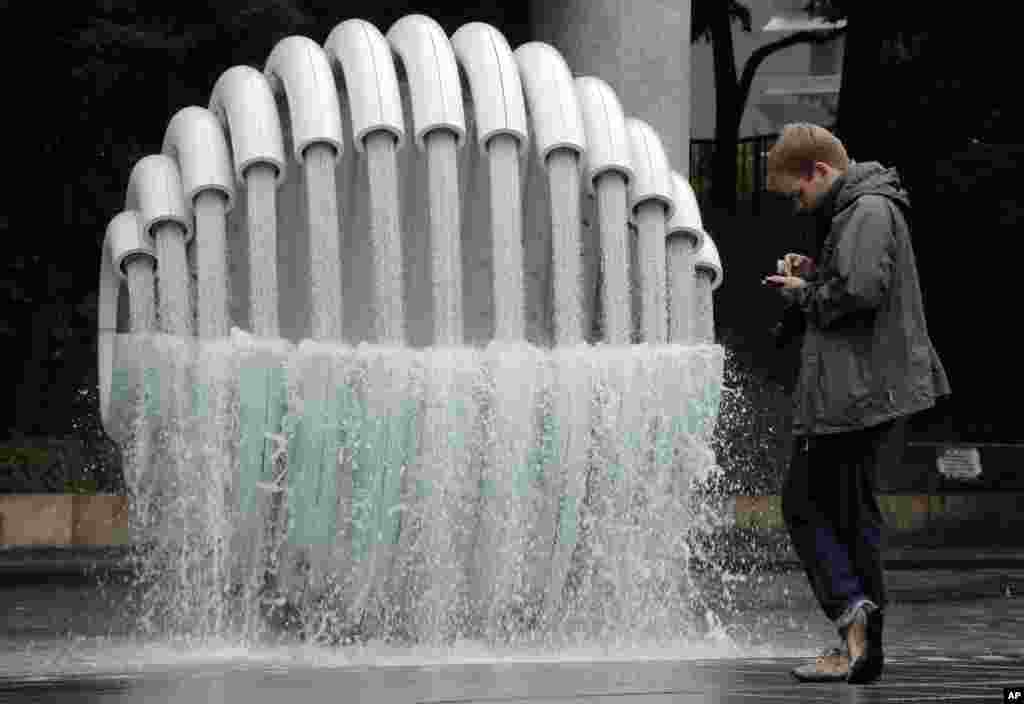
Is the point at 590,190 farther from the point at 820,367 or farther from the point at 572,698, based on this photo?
the point at 572,698

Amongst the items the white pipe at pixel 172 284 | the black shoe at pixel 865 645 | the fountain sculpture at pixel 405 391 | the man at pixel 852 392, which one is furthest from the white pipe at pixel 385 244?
the black shoe at pixel 865 645

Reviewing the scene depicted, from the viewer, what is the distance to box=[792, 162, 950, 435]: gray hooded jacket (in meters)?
6.95

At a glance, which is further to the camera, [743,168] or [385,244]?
[743,168]

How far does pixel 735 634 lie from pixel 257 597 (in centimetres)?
229

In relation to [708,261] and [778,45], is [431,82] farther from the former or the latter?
[778,45]

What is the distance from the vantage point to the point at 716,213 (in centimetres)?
2408

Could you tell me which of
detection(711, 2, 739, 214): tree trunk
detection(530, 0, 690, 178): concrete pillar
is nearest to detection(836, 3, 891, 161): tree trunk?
detection(711, 2, 739, 214): tree trunk

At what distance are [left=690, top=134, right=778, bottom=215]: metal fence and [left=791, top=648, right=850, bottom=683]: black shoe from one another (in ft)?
61.0

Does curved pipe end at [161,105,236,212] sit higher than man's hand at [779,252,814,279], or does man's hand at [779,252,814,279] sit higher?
curved pipe end at [161,105,236,212]

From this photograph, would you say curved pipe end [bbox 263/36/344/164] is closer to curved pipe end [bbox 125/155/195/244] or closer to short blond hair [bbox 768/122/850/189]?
curved pipe end [bbox 125/155/195/244]

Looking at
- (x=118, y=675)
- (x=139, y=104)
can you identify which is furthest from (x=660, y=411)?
(x=139, y=104)

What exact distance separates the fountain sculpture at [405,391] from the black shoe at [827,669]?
6.06 ft

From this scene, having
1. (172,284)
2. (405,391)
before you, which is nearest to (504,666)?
(405,391)

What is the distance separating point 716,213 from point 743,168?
3498 millimetres
